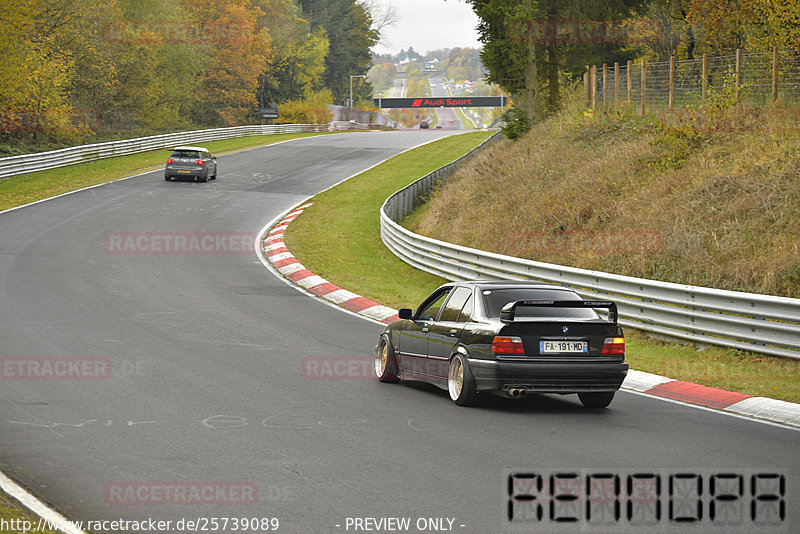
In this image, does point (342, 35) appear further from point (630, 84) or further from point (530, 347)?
point (530, 347)

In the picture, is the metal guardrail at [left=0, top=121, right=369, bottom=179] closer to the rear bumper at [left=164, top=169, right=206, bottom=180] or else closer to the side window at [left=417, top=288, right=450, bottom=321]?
the rear bumper at [left=164, top=169, right=206, bottom=180]

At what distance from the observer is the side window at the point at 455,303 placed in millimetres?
10602

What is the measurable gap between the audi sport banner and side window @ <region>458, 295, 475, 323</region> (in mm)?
124323

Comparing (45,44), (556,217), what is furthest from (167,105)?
(556,217)

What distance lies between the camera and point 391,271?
23.4 m

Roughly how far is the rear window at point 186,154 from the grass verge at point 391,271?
272 inches

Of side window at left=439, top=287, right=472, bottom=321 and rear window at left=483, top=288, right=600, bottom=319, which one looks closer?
rear window at left=483, top=288, right=600, bottom=319

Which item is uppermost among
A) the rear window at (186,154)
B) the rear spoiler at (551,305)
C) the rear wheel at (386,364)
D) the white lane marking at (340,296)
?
the rear window at (186,154)

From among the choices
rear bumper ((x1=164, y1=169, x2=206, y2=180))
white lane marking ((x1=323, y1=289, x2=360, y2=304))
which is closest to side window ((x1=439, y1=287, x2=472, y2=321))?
white lane marking ((x1=323, y1=289, x2=360, y2=304))

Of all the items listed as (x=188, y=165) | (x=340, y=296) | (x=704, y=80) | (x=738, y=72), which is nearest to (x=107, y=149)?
(x=188, y=165)

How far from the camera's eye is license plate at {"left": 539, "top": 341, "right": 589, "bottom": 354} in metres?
9.54

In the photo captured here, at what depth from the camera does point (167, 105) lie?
74.6 metres

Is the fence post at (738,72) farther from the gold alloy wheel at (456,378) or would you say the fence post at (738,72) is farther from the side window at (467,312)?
the gold alloy wheel at (456,378)

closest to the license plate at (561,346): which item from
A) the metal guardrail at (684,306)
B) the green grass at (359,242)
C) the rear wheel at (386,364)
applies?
the rear wheel at (386,364)
